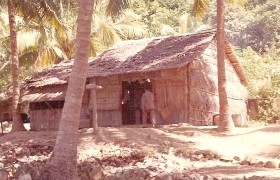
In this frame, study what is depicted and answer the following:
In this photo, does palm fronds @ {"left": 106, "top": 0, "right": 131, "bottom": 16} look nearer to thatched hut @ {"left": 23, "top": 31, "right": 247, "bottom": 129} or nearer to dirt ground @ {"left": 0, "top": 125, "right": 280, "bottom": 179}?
thatched hut @ {"left": 23, "top": 31, "right": 247, "bottom": 129}

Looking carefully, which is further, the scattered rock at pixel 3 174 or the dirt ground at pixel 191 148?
the dirt ground at pixel 191 148

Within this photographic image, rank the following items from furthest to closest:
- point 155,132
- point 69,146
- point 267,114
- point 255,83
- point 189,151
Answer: point 255,83 < point 267,114 < point 155,132 < point 189,151 < point 69,146

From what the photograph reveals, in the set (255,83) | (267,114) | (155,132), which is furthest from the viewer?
(255,83)

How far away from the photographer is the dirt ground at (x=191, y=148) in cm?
947

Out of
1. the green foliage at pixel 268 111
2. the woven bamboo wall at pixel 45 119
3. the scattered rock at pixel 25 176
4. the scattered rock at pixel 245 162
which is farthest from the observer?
the green foliage at pixel 268 111

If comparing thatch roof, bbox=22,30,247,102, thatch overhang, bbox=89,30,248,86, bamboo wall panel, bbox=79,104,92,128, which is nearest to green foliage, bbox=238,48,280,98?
thatch roof, bbox=22,30,247,102

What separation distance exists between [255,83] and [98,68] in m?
9.43

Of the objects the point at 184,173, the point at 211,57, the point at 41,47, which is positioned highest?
the point at 41,47

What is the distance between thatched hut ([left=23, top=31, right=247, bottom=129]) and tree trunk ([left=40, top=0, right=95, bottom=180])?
23.6 ft

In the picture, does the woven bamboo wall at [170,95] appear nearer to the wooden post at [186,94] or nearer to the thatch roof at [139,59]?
the wooden post at [186,94]

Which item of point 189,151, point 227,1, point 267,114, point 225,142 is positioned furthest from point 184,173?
point 267,114

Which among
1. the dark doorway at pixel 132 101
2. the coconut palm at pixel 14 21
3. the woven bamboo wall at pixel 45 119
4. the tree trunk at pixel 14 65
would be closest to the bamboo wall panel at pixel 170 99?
the dark doorway at pixel 132 101

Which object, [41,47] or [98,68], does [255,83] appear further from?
[41,47]

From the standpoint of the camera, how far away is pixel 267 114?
2025 cm
